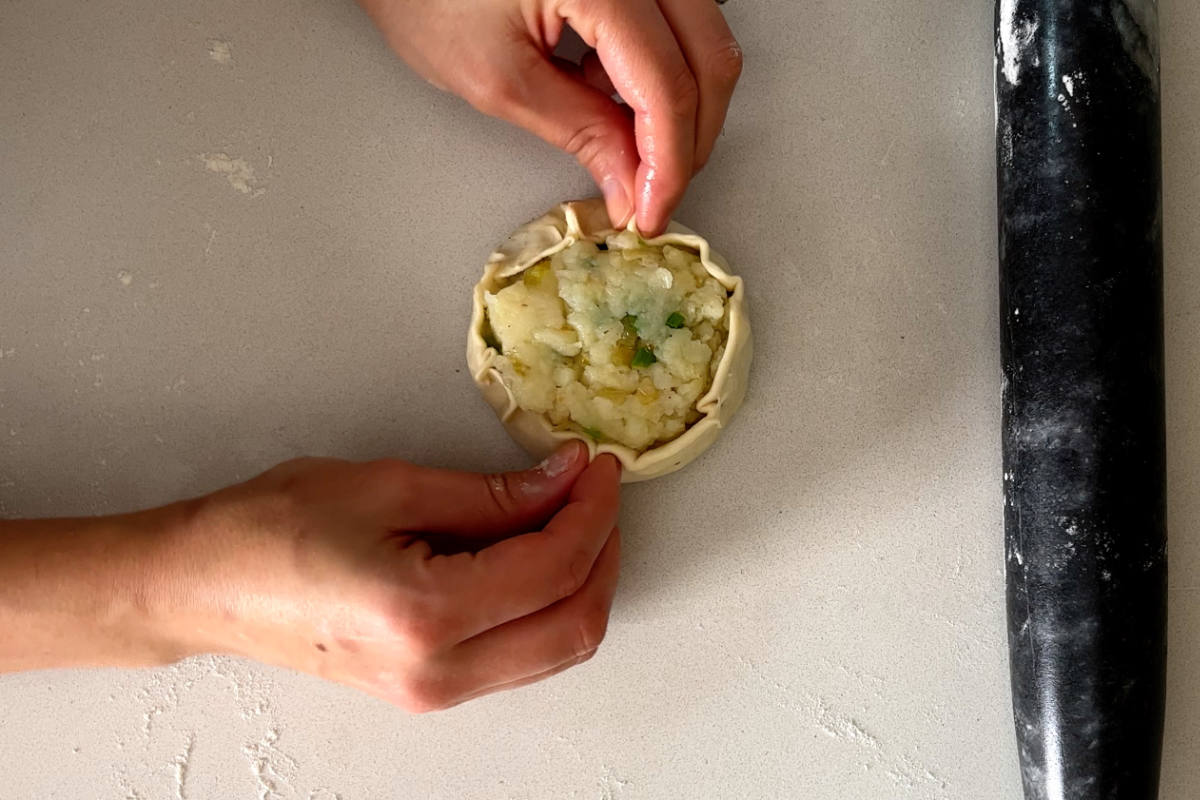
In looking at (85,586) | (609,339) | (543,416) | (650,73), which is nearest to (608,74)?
(650,73)

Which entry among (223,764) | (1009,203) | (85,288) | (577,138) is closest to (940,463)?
A: (1009,203)

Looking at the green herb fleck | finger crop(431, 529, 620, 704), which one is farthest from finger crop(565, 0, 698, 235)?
finger crop(431, 529, 620, 704)

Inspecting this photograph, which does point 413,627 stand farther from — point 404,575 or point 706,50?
point 706,50

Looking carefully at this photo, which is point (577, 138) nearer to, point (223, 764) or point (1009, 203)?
point (1009, 203)

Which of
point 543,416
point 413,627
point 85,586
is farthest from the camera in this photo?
point 543,416

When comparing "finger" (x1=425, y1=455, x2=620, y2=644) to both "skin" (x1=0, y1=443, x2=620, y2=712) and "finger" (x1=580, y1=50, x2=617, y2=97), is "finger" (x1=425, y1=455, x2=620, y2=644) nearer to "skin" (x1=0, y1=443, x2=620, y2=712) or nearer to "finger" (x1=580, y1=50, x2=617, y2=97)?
"skin" (x1=0, y1=443, x2=620, y2=712)

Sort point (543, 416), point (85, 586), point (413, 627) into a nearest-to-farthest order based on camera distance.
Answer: point (413, 627) < point (85, 586) < point (543, 416)

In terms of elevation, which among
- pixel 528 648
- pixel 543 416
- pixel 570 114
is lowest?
pixel 528 648
